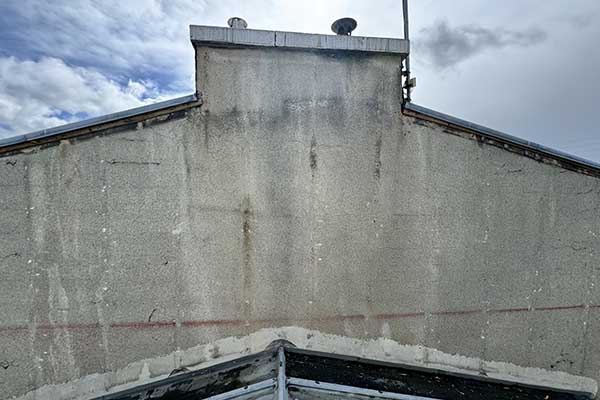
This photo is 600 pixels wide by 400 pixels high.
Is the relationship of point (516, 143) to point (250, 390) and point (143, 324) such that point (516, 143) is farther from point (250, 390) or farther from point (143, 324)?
point (143, 324)

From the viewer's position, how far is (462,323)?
3629 millimetres

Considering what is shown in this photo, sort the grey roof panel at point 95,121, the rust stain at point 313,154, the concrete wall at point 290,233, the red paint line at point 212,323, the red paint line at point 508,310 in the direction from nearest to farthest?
1. the grey roof panel at point 95,121
2. the concrete wall at point 290,233
3. the red paint line at point 212,323
4. the rust stain at point 313,154
5. the red paint line at point 508,310

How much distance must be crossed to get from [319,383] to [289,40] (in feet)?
12.2

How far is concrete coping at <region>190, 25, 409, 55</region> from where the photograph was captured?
3127 millimetres

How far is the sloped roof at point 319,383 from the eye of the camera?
8.02ft

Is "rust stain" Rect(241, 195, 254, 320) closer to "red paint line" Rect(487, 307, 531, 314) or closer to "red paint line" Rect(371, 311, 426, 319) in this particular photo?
"red paint line" Rect(371, 311, 426, 319)

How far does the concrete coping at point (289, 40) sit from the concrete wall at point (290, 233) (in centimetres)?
11

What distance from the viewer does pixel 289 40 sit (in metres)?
3.23

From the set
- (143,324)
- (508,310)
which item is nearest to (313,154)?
(143,324)

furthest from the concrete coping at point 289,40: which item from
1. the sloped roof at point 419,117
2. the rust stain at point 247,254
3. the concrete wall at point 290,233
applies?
the rust stain at point 247,254

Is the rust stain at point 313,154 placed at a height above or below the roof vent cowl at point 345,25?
below

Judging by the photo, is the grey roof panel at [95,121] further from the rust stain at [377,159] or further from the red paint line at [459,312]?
the red paint line at [459,312]

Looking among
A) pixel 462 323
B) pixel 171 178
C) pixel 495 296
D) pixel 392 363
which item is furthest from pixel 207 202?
pixel 495 296

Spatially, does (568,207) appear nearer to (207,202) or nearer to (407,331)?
(407,331)
